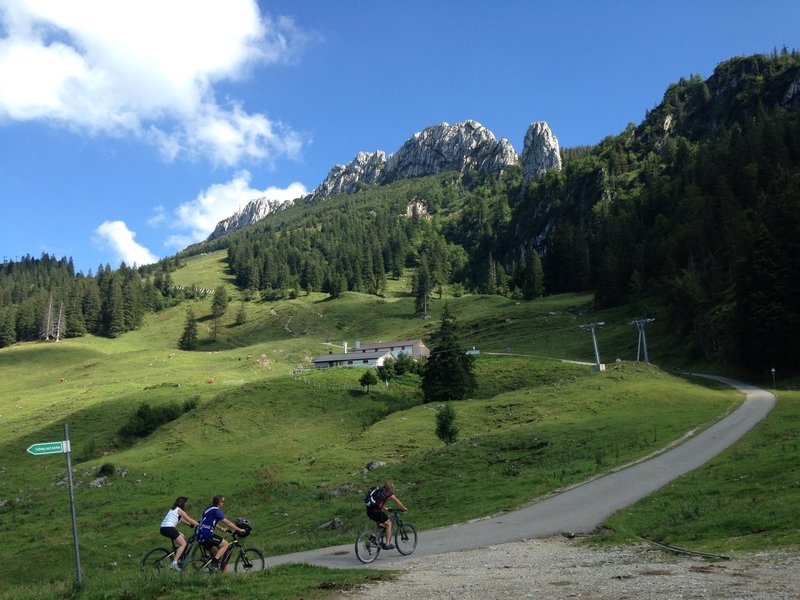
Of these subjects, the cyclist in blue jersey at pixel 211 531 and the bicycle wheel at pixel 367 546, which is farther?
the bicycle wheel at pixel 367 546

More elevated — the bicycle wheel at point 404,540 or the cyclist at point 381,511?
the cyclist at point 381,511

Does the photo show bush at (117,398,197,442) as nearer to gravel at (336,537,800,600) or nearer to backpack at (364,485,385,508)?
backpack at (364,485,385,508)

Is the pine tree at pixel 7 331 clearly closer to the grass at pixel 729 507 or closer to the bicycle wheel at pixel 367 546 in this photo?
the bicycle wheel at pixel 367 546

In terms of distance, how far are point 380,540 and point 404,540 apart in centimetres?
96

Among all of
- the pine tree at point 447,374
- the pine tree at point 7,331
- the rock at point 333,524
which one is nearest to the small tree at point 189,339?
the pine tree at point 7,331

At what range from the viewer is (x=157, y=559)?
17281mm

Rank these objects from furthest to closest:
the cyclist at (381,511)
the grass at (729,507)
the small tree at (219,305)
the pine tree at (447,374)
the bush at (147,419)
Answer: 1. the small tree at (219,305)
2. the pine tree at (447,374)
3. the bush at (147,419)
4. the cyclist at (381,511)
5. the grass at (729,507)

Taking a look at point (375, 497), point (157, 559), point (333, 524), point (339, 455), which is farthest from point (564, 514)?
point (339, 455)

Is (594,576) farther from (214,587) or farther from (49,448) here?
(49,448)

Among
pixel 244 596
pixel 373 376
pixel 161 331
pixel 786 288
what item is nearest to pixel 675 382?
pixel 786 288

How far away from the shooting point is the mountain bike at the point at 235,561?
51.5 feet

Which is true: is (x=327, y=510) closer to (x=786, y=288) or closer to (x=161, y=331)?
(x=786, y=288)

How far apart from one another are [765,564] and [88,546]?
Answer: 32.3 metres

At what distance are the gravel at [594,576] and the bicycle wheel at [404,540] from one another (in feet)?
3.80
